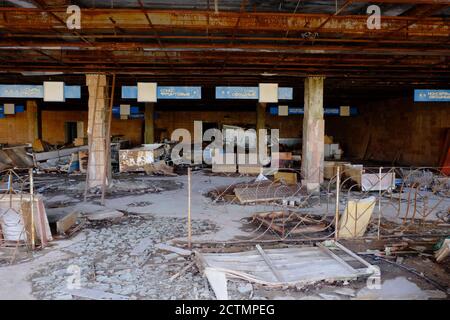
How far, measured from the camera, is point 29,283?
527 centimetres

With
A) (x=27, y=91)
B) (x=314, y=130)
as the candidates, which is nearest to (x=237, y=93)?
(x=314, y=130)

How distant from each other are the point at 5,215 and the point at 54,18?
3.99 meters

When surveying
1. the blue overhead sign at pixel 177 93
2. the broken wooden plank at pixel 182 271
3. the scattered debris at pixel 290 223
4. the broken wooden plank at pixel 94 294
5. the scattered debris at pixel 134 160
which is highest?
the blue overhead sign at pixel 177 93

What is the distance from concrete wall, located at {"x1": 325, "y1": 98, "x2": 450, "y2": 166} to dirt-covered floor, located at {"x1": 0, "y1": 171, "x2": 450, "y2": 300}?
39.8 ft

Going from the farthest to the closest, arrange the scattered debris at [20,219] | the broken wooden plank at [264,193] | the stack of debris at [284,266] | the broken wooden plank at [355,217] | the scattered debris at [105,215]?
the broken wooden plank at [264,193] < the scattered debris at [105,215] < the broken wooden plank at [355,217] < the scattered debris at [20,219] < the stack of debris at [284,266]

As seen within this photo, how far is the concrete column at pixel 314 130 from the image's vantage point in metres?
13.4

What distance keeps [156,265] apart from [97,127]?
8414 millimetres

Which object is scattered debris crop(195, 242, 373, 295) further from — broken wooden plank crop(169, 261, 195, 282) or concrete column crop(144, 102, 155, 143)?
concrete column crop(144, 102, 155, 143)

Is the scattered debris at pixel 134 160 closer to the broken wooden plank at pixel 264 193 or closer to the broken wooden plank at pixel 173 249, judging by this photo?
the broken wooden plank at pixel 264 193

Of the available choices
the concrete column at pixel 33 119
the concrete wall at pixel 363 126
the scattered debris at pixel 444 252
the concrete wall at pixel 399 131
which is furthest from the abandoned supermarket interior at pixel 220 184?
the concrete column at pixel 33 119

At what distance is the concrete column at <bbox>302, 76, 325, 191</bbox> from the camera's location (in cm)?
1338

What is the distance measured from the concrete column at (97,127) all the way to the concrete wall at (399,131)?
51.4 feet

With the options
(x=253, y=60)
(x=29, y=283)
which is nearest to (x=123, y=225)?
(x=29, y=283)
